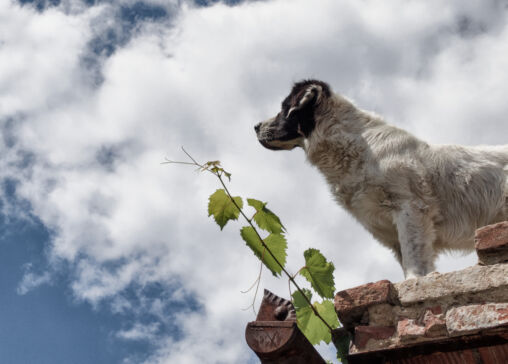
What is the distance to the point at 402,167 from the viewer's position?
432 cm

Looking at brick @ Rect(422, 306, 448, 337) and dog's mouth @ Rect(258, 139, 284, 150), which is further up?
dog's mouth @ Rect(258, 139, 284, 150)

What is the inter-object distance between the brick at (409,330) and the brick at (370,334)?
0.07m

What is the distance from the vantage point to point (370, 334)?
2908 mm

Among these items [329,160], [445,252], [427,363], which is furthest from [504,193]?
[427,363]

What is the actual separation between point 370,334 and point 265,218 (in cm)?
89

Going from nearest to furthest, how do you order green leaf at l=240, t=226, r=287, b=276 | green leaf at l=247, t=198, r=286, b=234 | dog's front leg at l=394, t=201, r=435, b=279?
green leaf at l=240, t=226, r=287, b=276
green leaf at l=247, t=198, r=286, b=234
dog's front leg at l=394, t=201, r=435, b=279

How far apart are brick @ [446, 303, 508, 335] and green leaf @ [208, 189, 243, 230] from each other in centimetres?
129

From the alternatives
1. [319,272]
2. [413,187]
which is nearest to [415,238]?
[413,187]

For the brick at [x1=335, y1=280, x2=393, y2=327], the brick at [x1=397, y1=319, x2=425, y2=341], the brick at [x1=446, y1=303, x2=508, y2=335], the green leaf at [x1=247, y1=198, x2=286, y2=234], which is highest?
the green leaf at [x1=247, y1=198, x2=286, y2=234]

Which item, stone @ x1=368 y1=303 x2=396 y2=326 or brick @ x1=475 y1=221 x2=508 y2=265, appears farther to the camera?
stone @ x1=368 y1=303 x2=396 y2=326

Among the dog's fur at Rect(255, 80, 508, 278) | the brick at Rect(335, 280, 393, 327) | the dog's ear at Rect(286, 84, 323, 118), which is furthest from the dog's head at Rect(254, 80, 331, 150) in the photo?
the brick at Rect(335, 280, 393, 327)

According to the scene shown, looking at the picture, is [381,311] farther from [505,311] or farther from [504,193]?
[504,193]

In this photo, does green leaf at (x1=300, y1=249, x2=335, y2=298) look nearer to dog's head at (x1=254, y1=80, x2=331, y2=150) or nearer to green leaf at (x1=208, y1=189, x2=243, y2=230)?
green leaf at (x1=208, y1=189, x2=243, y2=230)

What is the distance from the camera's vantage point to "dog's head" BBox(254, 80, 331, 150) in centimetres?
519
